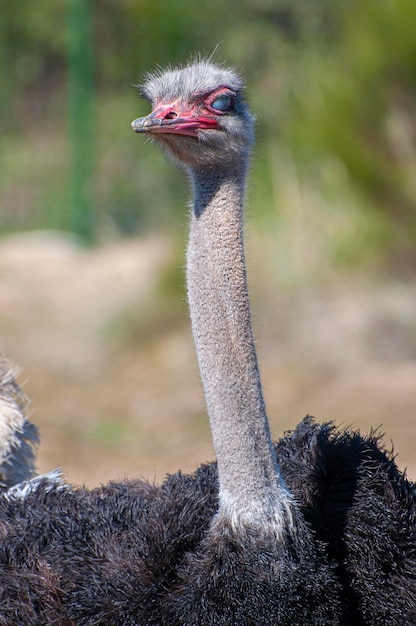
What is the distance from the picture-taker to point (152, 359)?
8102 mm

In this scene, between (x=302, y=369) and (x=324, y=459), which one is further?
(x=302, y=369)

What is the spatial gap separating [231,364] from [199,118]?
1.87 ft

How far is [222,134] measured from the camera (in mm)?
2707

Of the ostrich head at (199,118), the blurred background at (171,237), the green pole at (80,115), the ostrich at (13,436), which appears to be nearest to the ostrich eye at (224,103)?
the ostrich head at (199,118)

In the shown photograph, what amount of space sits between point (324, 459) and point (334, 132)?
17.1ft

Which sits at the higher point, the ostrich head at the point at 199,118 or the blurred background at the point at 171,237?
the blurred background at the point at 171,237

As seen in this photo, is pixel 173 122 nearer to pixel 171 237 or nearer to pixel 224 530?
pixel 224 530

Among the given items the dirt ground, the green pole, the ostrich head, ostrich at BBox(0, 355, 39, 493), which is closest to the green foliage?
the green pole

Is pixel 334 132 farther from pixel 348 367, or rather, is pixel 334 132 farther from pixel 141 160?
pixel 141 160

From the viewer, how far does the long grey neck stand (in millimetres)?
2684

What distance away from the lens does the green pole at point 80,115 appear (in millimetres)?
9602

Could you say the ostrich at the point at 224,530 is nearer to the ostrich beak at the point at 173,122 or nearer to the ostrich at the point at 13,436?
the ostrich beak at the point at 173,122

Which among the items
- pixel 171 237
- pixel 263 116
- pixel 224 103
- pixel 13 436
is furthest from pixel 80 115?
pixel 224 103

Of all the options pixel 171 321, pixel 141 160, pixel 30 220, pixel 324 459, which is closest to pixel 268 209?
pixel 171 321
